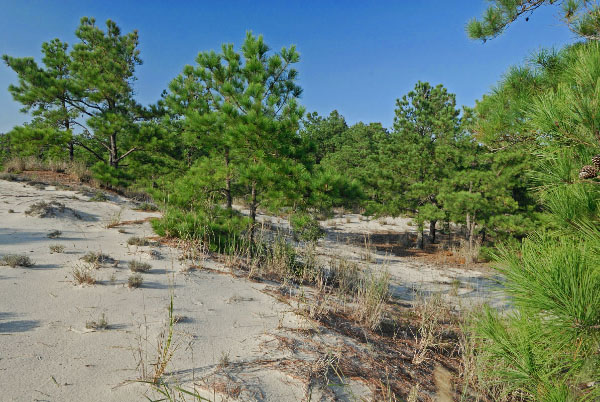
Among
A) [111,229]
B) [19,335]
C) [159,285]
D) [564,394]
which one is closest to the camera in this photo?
[564,394]

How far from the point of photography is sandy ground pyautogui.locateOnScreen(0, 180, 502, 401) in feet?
6.38

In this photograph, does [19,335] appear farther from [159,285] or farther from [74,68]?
[74,68]

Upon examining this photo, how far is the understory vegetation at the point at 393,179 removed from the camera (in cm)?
155

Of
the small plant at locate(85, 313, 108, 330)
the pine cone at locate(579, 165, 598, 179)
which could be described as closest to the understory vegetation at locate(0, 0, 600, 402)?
the pine cone at locate(579, 165, 598, 179)

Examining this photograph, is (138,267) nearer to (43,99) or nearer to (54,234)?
(54,234)

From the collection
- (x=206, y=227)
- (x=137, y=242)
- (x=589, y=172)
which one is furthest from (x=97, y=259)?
(x=589, y=172)

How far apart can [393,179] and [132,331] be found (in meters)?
10.9

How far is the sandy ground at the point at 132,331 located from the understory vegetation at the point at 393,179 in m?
0.31

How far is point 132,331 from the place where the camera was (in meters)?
2.54

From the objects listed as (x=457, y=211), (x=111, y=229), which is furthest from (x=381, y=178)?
(x=111, y=229)

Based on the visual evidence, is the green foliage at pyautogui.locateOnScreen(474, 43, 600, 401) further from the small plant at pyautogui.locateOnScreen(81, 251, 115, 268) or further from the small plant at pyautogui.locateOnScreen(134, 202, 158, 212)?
the small plant at pyautogui.locateOnScreen(134, 202, 158, 212)

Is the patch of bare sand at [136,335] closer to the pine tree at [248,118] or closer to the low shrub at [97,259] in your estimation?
the low shrub at [97,259]

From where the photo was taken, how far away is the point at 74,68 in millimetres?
10945

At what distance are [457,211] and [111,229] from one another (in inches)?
376
